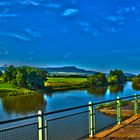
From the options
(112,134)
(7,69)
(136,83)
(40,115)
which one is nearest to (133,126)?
(112,134)

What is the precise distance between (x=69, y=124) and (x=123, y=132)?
18.0 meters

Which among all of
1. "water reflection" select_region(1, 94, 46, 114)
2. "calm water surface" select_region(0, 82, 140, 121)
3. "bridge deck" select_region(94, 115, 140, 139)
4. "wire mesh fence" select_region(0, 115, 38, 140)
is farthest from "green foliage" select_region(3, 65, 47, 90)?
"bridge deck" select_region(94, 115, 140, 139)

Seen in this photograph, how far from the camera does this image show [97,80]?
187m

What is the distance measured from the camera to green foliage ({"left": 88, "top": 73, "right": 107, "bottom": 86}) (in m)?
182

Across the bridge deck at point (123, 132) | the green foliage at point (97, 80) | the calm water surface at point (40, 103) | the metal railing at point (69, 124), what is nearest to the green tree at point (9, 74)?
the green foliage at point (97, 80)

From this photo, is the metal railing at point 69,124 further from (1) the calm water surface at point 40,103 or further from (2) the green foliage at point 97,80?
(2) the green foliage at point 97,80

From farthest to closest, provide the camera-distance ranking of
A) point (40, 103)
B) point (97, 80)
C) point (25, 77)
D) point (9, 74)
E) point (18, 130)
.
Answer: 1. point (97, 80)
2. point (9, 74)
3. point (25, 77)
4. point (40, 103)
5. point (18, 130)

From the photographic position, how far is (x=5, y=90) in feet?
423

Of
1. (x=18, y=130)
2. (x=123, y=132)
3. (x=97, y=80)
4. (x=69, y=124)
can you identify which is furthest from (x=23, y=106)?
(x=97, y=80)

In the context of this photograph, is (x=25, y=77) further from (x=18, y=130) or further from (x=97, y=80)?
(x=18, y=130)

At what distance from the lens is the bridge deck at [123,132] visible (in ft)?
41.1

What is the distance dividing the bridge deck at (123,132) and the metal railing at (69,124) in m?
0.39

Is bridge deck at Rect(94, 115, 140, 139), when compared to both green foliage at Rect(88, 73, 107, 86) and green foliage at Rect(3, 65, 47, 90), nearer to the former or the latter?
green foliage at Rect(3, 65, 47, 90)

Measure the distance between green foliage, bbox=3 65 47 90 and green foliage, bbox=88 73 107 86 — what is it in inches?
1328
